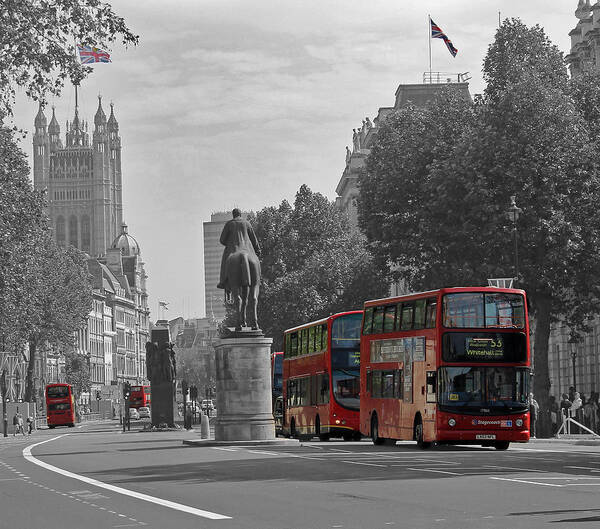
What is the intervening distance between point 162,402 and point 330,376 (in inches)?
1245

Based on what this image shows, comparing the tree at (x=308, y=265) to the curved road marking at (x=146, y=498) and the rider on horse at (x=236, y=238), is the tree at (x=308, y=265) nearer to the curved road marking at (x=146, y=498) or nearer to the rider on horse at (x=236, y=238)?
the rider on horse at (x=236, y=238)

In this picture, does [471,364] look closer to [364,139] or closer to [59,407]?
[59,407]

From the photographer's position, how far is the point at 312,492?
20.7 m

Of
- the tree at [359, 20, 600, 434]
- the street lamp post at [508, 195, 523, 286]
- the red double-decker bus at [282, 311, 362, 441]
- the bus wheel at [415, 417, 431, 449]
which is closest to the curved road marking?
the bus wheel at [415, 417, 431, 449]

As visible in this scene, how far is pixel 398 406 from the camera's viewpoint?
132 ft

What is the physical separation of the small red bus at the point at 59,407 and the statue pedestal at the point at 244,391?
74.3m

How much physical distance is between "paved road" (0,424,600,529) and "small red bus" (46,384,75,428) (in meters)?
83.6

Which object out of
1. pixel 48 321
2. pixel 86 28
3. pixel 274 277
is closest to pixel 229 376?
pixel 86 28

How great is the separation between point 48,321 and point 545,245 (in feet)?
171

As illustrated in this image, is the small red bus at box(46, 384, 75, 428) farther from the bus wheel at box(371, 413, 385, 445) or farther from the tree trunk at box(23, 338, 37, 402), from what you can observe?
the bus wheel at box(371, 413, 385, 445)

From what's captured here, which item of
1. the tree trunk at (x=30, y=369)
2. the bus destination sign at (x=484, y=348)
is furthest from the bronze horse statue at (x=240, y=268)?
the tree trunk at (x=30, y=369)

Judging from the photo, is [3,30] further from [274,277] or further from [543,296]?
[274,277]

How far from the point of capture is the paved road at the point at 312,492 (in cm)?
1638

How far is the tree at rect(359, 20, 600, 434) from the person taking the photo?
55.1 meters
